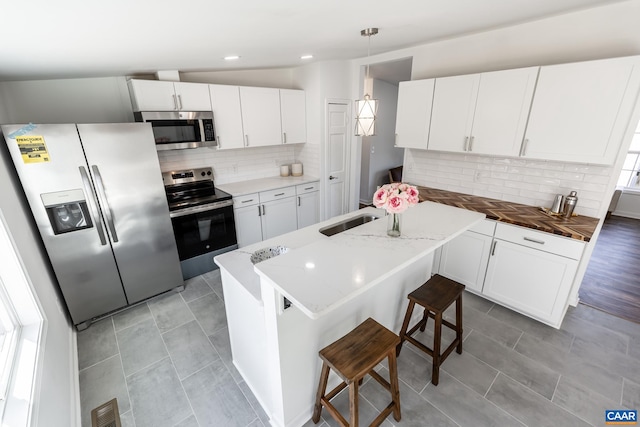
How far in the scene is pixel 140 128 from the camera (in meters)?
2.43

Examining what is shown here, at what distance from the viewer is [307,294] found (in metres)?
1.14

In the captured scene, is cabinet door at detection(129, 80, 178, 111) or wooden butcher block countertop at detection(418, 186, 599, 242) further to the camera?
cabinet door at detection(129, 80, 178, 111)

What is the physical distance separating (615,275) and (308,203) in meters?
3.82

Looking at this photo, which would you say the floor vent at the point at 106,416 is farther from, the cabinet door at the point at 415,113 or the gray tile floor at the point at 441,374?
the cabinet door at the point at 415,113

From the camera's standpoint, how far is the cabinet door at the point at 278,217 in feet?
12.2

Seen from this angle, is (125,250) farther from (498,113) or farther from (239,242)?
(498,113)

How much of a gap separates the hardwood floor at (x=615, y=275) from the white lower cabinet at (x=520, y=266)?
777mm

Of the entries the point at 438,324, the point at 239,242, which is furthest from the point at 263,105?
the point at 438,324

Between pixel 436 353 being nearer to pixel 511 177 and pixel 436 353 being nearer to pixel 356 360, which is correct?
pixel 356 360

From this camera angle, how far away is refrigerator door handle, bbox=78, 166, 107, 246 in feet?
7.31

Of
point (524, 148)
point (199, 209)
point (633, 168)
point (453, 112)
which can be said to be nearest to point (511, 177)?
point (524, 148)

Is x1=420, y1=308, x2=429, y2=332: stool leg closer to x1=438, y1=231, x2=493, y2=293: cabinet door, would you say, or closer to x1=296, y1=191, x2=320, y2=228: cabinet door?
x1=438, y1=231, x2=493, y2=293: cabinet door

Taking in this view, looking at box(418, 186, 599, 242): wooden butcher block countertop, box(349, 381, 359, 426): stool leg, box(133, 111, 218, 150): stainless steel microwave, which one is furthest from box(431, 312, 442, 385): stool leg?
box(133, 111, 218, 150): stainless steel microwave

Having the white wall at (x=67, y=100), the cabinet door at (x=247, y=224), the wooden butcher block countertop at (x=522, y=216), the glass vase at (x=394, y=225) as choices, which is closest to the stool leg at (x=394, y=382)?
the glass vase at (x=394, y=225)
